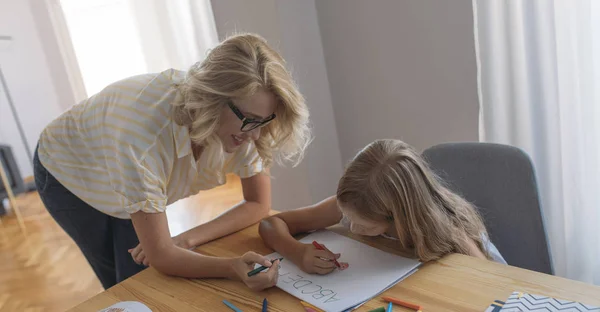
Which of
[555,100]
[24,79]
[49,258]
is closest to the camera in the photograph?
[555,100]

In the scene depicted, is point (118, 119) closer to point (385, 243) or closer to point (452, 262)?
point (385, 243)

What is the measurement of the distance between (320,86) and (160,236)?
1.45 meters

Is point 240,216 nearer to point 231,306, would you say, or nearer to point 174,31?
point 231,306

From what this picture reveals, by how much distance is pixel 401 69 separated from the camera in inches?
82.0

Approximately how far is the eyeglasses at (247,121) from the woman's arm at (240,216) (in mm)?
264

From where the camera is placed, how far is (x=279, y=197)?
→ 2.57 metres

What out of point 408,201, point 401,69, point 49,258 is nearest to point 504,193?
point 408,201

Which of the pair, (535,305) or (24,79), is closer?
(535,305)

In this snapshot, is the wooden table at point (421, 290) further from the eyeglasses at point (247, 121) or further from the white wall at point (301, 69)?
the white wall at point (301, 69)

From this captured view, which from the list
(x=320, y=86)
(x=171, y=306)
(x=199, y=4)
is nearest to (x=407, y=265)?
(x=171, y=306)

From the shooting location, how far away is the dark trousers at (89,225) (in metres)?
1.40

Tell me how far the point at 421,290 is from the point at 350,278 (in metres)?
0.15

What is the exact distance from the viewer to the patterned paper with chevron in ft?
2.40

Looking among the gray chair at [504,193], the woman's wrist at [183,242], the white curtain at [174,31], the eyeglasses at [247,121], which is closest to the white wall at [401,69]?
the gray chair at [504,193]
